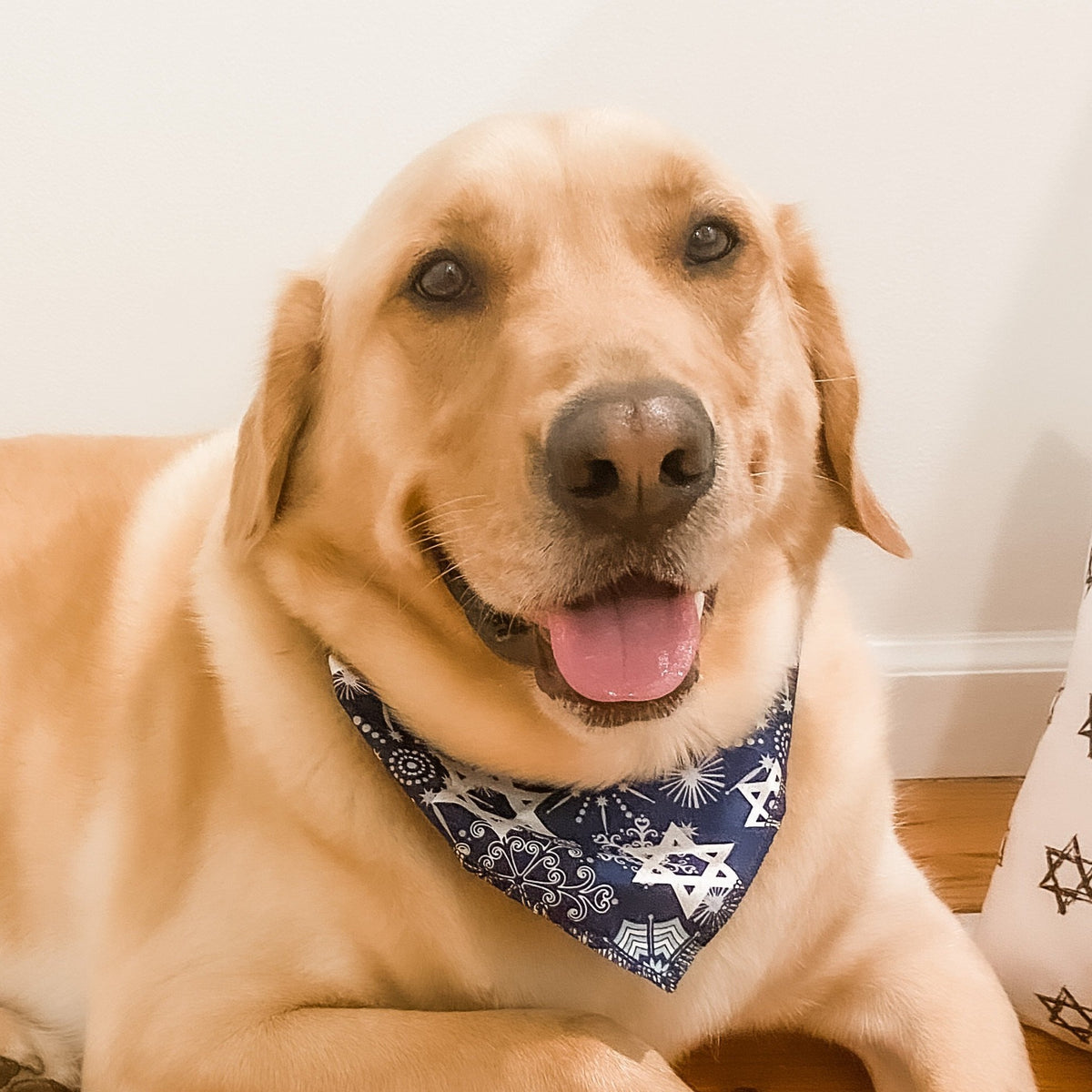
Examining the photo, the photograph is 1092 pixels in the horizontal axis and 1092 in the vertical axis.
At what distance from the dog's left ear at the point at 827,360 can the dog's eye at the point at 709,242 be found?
0.44 feet

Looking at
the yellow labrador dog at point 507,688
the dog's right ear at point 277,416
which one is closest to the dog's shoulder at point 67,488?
the yellow labrador dog at point 507,688

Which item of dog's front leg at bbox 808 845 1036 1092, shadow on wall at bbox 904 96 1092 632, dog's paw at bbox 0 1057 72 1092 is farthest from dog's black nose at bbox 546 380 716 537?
shadow on wall at bbox 904 96 1092 632

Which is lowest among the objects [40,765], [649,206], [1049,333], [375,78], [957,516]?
[957,516]

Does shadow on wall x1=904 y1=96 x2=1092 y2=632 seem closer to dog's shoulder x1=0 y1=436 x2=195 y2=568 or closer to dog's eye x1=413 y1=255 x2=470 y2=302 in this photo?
dog's eye x1=413 y1=255 x2=470 y2=302

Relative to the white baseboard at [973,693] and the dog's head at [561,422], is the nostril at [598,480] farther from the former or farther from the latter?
the white baseboard at [973,693]

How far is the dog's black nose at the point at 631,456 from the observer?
0.86 metres

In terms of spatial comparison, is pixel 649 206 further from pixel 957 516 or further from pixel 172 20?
pixel 957 516

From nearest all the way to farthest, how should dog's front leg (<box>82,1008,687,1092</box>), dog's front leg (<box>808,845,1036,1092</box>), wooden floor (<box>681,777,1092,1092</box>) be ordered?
dog's front leg (<box>82,1008,687,1092</box>) < dog's front leg (<box>808,845,1036,1092</box>) < wooden floor (<box>681,777,1092,1092</box>)

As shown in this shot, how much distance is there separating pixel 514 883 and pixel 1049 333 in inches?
56.4

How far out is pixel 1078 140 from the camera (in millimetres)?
1810

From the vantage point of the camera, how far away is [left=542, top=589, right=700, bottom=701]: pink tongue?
0.99 m

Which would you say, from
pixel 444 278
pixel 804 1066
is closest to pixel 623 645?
pixel 444 278

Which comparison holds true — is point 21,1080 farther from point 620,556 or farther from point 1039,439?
point 1039,439

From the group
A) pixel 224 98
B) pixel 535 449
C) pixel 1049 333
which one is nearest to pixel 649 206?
pixel 535 449
